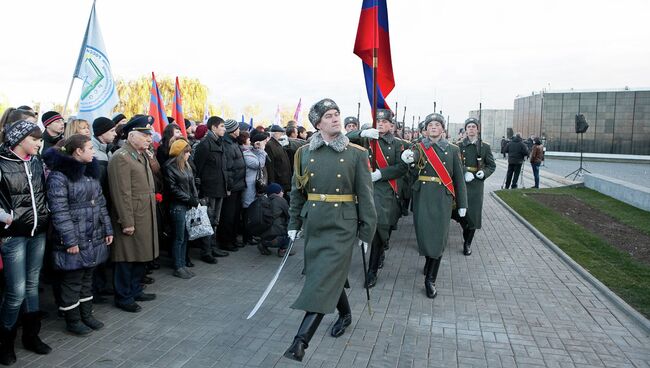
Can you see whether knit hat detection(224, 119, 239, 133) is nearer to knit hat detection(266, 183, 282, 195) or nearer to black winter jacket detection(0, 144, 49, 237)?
knit hat detection(266, 183, 282, 195)

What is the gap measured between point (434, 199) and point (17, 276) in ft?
15.3

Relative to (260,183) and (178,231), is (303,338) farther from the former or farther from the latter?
(260,183)

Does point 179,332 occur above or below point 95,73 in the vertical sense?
below

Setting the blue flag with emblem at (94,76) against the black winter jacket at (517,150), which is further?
the black winter jacket at (517,150)

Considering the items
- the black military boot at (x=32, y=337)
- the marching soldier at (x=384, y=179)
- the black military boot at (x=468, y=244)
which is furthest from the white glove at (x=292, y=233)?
the black military boot at (x=468, y=244)

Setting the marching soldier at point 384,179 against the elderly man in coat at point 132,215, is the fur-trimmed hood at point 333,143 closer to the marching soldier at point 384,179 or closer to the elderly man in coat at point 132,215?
the marching soldier at point 384,179

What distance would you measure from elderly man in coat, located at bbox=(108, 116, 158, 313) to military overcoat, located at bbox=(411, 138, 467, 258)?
331 cm

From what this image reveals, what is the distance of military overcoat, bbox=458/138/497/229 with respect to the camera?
8578 millimetres

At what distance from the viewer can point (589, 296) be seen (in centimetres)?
627

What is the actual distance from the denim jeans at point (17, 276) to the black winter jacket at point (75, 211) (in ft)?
0.88

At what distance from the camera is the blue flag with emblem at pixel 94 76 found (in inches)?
294

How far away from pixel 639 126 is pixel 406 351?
162 ft

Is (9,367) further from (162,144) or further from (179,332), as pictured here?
(162,144)

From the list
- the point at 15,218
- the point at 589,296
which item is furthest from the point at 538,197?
the point at 15,218
